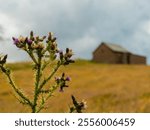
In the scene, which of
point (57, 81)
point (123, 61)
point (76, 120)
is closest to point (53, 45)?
point (57, 81)

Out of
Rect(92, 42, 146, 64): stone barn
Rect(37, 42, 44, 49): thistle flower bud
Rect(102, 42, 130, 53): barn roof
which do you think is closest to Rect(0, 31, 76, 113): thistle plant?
Rect(37, 42, 44, 49): thistle flower bud

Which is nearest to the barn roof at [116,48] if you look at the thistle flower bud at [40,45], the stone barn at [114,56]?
the stone barn at [114,56]

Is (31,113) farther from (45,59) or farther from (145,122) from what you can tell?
(145,122)

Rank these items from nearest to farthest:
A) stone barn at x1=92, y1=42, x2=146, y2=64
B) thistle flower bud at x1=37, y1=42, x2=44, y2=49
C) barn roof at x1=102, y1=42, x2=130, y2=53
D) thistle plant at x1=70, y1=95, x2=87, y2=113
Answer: thistle flower bud at x1=37, y1=42, x2=44, y2=49
thistle plant at x1=70, y1=95, x2=87, y2=113
stone barn at x1=92, y1=42, x2=146, y2=64
barn roof at x1=102, y1=42, x2=130, y2=53

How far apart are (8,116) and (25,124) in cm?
22

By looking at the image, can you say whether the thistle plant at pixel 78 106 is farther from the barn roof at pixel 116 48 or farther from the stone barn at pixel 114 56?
the barn roof at pixel 116 48

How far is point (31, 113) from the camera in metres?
6.04

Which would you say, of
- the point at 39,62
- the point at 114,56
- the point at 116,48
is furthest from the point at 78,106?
the point at 116,48

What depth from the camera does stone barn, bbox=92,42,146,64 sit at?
156250 millimetres

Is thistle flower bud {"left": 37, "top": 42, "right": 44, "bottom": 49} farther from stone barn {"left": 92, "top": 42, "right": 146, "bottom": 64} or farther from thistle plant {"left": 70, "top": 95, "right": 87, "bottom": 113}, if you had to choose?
stone barn {"left": 92, "top": 42, "right": 146, "bottom": 64}

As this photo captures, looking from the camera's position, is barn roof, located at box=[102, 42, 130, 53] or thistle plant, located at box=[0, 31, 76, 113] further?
barn roof, located at box=[102, 42, 130, 53]

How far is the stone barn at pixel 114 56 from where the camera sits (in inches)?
6152

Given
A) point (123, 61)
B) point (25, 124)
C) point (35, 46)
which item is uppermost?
point (35, 46)

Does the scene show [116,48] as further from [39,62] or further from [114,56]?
[39,62]
